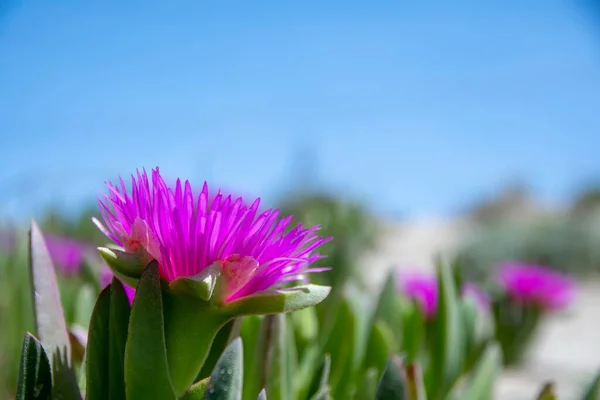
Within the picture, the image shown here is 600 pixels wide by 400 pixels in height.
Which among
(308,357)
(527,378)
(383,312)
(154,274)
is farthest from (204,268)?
(527,378)

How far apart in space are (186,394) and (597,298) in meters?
5.99

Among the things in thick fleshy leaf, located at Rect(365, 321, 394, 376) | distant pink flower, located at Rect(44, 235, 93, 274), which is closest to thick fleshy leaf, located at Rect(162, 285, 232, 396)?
thick fleshy leaf, located at Rect(365, 321, 394, 376)

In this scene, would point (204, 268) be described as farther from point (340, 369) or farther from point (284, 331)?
point (340, 369)

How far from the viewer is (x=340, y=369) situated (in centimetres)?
102

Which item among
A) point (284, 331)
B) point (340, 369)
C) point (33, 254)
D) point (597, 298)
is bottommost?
point (597, 298)

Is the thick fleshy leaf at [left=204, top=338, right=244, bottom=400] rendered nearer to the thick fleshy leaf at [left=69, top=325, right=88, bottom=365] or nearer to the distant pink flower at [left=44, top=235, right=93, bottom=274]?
the thick fleshy leaf at [left=69, top=325, right=88, bottom=365]

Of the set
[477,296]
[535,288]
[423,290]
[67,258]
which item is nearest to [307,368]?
[423,290]

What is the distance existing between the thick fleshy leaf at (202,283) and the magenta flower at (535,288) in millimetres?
2074

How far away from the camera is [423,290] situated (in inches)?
66.7

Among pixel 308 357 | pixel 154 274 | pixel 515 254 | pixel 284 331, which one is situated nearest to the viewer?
pixel 154 274

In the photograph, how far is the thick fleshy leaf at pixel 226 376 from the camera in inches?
19.9

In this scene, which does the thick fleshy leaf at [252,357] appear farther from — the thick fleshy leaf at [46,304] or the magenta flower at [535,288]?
the magenta flower at [535,288]

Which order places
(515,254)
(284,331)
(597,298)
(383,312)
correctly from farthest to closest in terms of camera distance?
(515,254) < (597,298) < (383,312) < (284,331)

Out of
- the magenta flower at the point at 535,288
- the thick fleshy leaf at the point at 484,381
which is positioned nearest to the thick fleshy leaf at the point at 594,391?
the thick fleshy leaf at the point at 484,381
